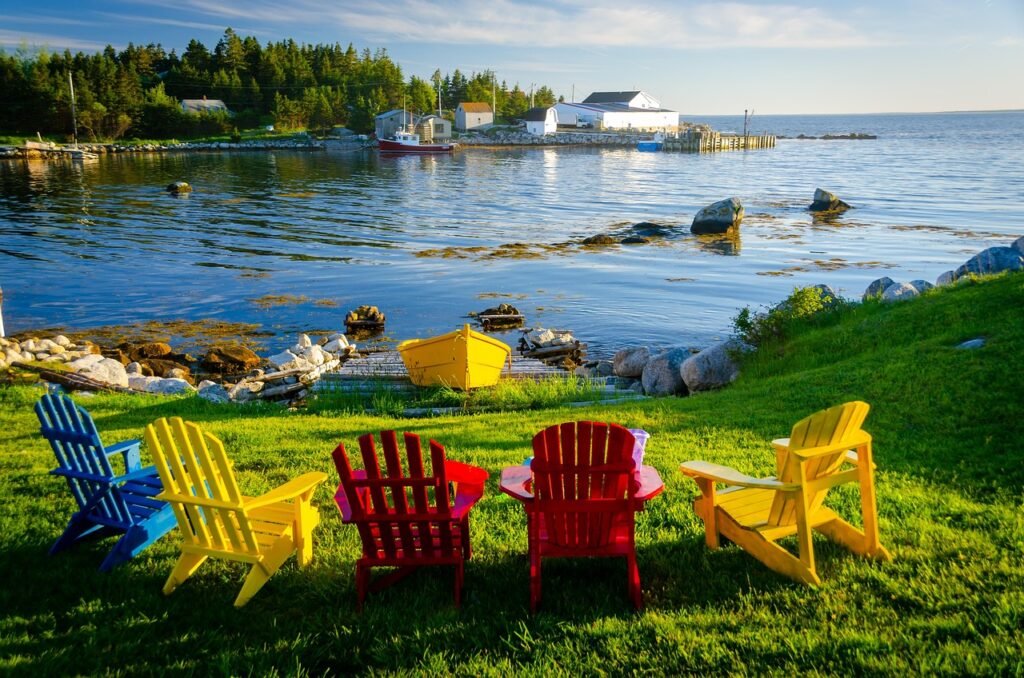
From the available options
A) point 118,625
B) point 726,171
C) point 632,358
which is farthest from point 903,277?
point 726,171

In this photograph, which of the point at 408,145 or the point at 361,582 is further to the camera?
the point at 408,145

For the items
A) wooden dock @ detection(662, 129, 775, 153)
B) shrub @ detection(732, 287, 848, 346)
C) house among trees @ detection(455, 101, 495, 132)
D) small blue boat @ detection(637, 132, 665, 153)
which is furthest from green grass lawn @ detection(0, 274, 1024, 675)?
house among trees @ detection(455, 101, 495, 132)

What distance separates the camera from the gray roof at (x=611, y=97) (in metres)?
138

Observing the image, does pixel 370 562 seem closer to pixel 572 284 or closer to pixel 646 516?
pixel 646 516

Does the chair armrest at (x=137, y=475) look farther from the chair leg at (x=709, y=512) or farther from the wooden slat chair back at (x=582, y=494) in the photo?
the chair leg at (x=709, y=512)

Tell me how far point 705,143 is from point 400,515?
10745 cm

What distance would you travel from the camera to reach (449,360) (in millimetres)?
11867

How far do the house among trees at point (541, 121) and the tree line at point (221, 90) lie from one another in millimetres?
11472

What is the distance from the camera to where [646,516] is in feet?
17.7

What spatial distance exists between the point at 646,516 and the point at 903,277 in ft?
→ 72.7

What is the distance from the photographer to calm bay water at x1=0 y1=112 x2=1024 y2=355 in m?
20.7

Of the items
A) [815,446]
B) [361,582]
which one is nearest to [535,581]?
[361,582]

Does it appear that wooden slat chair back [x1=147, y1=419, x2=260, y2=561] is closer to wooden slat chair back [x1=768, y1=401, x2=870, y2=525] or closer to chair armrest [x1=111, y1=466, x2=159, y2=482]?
chair armrest [x1=111, y1=466, x2=159, y2=482]

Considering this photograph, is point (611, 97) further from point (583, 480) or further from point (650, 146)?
point (583, 480)
